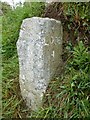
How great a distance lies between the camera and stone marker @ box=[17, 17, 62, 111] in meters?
3.43

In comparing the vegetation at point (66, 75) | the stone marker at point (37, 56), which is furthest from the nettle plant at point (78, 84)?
the stone marker at point (37, 56)

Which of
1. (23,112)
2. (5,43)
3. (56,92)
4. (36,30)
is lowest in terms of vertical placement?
(23,112)

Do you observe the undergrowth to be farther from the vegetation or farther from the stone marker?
the stone marker

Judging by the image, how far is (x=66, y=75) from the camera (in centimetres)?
345

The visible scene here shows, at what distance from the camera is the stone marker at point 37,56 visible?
11.3 ft

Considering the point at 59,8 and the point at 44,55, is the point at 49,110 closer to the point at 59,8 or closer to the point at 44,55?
the point at 44,55

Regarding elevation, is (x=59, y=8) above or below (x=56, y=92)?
above

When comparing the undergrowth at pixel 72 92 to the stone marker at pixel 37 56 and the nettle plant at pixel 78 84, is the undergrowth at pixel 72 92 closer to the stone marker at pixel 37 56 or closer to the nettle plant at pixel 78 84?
the nettle plant at pixel 78 84

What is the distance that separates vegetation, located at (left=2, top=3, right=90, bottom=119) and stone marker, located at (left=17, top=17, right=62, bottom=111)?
0.29 ft

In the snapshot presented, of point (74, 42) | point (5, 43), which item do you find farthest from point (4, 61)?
point (74, 42)

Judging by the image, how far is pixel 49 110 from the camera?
3.27 meters

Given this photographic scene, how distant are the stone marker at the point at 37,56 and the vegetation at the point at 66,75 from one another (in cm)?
9

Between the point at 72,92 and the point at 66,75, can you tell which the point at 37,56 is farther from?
the point at 72,92

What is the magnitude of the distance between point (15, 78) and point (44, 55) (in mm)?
578
